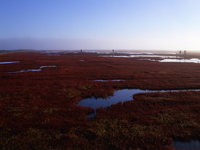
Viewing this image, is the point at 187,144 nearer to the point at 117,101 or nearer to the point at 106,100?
the point at 117,101

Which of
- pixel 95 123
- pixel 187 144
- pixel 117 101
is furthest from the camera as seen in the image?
pixel 117 101

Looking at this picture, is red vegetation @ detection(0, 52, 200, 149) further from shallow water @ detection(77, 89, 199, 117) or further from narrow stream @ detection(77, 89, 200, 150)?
shallow water @ detection(77, 89, 199, 117)

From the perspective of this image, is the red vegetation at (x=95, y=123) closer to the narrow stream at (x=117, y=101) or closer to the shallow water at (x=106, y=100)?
the narrow stream at (x=117, y=101)

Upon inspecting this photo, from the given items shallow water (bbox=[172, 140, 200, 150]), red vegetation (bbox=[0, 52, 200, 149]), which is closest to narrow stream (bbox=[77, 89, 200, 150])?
shallow water (bbox=[172, 140, 200, 150])

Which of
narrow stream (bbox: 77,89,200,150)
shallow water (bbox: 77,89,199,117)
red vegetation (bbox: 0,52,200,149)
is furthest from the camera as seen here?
shallow water (bbox: 77,89,199,117)

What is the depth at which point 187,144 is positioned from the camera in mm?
6898

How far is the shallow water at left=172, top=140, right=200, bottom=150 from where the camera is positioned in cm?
669

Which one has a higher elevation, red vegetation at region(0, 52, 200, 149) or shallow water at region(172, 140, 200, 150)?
red vegetation at region(0, 52, 200, 149)

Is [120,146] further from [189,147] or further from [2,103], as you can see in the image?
[2,103]

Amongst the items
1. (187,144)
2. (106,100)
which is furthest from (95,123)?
(187,144)

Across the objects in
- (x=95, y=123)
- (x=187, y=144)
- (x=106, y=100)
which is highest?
(x=106, y=100)

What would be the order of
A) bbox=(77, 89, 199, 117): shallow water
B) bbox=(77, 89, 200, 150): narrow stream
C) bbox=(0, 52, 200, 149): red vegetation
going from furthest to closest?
bbox=(77, 89, 199, 117): shallow water, bbox=(77, 89, 200, 150): narrow stream, bbox=(0, 52, 200, 149): red vegetation

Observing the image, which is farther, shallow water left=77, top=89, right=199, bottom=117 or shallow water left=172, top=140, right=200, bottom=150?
shallow water left=77, top=89, right=199, bottom=117

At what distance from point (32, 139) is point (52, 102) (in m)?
5.20
